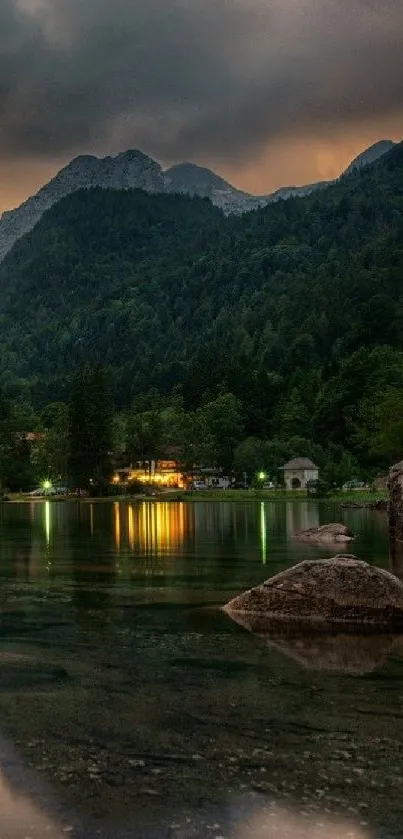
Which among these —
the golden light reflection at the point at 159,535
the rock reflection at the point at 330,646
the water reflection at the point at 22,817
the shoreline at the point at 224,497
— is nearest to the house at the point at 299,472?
the shoreline at the point at 224,497

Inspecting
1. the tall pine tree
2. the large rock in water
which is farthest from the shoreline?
the large rock in water

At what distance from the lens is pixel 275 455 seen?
200 meters

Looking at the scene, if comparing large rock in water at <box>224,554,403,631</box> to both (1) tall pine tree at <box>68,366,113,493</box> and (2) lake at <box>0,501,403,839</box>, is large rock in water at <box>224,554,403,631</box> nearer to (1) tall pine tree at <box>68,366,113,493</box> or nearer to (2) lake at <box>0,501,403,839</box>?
(2) lake at <box>0,501,403,839</box>

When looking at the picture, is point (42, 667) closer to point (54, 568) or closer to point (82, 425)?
point (54, 568)

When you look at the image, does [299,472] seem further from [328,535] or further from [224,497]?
[328,535]

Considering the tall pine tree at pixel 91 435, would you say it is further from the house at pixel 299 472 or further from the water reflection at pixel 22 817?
the water reflection at pixel 22 817

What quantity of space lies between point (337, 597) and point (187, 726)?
11.0 meters

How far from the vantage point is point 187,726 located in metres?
13.8

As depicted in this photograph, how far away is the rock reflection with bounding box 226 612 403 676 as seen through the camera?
18.6 meters

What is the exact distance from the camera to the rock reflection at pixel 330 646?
61.2ft

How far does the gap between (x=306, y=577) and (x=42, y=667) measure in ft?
29.5

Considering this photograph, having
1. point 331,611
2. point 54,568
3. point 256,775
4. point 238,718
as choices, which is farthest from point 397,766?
point 54,568

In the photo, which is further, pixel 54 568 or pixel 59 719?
pixel 54 568

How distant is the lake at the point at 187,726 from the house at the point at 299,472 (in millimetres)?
158868
